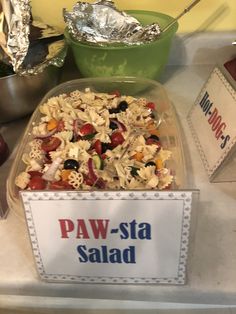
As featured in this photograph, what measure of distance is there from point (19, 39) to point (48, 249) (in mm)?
416

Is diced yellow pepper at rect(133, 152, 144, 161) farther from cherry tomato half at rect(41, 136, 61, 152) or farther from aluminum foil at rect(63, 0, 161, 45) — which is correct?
aluminum foil at rect(63, 0, 161, 45)

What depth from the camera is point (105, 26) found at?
0.87 m

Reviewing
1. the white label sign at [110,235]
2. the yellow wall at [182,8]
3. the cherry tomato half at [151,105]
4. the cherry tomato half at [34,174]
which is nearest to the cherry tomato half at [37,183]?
the cherry tomato half at [34,174]

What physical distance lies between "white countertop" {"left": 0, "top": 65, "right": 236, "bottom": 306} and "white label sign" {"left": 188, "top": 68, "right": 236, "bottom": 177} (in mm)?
40

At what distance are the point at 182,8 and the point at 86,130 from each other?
42 centimetres

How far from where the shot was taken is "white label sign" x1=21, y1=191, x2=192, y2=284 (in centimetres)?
43

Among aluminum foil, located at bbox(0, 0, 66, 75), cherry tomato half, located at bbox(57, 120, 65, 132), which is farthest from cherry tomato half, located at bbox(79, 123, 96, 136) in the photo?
aluminum foil, located at bbox(0, 0, 66, 75)

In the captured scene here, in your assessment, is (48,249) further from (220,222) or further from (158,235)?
(220,222)

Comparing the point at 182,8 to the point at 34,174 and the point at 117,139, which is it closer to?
the point at 117,139

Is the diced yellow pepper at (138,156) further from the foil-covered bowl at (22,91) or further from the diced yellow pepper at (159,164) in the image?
the foil-covered bowl at (22,91)

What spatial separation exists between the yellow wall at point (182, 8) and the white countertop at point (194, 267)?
17.1 inches

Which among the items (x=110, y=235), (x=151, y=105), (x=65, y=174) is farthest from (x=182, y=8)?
(x=110, y=235)

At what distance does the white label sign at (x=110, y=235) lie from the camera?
1.42 feet

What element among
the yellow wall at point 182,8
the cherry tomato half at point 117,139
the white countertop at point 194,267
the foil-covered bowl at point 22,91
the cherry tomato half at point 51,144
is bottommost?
the white countertop at point 194,267
